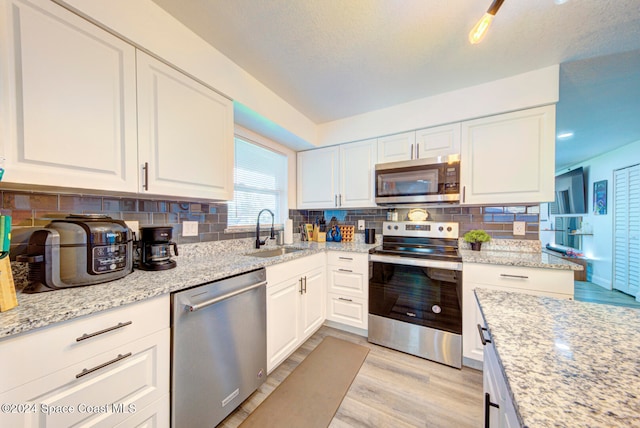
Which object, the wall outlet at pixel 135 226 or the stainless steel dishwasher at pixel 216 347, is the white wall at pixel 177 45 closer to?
the wall outlet at pixel 135 226

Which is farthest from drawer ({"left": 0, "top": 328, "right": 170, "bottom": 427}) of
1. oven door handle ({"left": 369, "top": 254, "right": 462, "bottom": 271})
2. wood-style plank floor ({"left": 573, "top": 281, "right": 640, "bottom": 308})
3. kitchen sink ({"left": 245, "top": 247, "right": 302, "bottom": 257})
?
wood-style plank floor ({"left": 573, "top": 281, "right": 640, "bottom": 308})

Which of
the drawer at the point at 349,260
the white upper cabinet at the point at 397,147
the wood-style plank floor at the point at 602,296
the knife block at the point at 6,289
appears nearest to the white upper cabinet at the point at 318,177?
the white upper cabinet at the point at 397,147

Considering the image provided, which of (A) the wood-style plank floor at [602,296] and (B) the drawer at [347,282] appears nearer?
(B) the drawer at [347,282]

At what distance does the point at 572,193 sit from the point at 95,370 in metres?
7.68

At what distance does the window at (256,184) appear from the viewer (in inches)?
92.0

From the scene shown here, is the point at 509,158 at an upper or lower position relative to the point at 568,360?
upper

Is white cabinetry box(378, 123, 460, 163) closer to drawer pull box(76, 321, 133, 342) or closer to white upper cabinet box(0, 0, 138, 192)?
white upper cabinet box(0, 0, 138, 192)

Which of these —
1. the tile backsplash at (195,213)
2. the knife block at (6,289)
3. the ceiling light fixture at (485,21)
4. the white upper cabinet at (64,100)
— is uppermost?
the ceiling light fixture at (485,21)

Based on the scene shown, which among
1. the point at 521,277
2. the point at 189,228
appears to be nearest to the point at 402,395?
the point at 521,277

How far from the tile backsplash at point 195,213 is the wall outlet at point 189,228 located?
0.09ft

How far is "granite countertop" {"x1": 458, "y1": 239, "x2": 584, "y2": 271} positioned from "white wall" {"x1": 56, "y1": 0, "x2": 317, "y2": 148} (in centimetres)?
219

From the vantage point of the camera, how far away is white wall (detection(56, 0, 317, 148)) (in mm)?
1118

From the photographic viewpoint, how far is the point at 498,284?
5.73 feet

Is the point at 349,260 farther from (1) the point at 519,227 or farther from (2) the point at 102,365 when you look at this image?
(2) the point at 102,365
